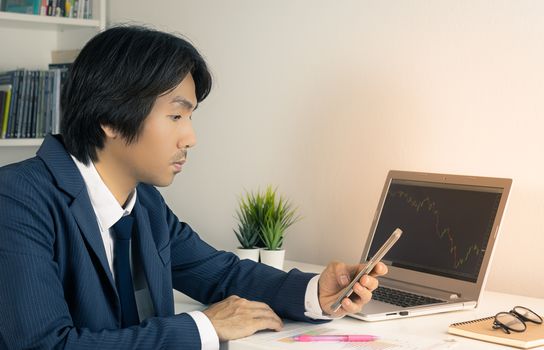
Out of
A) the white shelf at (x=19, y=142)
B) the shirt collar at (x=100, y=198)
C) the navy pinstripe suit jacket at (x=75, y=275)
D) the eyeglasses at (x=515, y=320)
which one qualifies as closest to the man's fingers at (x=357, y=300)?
the navy pinstripe suit jacket at (x=75, y=275)

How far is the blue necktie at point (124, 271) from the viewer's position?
1.57 m

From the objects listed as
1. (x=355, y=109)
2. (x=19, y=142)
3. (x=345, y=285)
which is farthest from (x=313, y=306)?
(x=19, y=142)

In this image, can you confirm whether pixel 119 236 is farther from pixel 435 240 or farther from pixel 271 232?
pixel 435 240

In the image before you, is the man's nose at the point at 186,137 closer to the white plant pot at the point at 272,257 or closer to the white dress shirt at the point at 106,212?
the white dress shirt at the point at 106,212

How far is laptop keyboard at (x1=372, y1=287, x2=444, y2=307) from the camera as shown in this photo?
1.70 meters

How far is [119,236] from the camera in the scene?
1.61m

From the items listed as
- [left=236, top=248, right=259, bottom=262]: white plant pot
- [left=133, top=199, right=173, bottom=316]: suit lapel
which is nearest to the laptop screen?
[left=236, top=248, right=259, bottom=262]: white plant pot

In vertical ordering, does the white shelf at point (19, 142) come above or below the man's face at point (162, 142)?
below

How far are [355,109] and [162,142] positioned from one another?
78 cm

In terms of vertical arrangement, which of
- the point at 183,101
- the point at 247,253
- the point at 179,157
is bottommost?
the point at 247,253

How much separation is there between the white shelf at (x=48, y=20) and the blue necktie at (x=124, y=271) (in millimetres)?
1406

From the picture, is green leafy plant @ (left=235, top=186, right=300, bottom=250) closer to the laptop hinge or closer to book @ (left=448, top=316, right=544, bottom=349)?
the laptop hinge

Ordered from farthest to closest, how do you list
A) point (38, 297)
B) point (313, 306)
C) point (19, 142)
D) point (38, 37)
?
point (38, 37) → point (19, 142) → point (313, 306) → point (38, 297)

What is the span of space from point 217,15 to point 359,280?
133 centimetres
